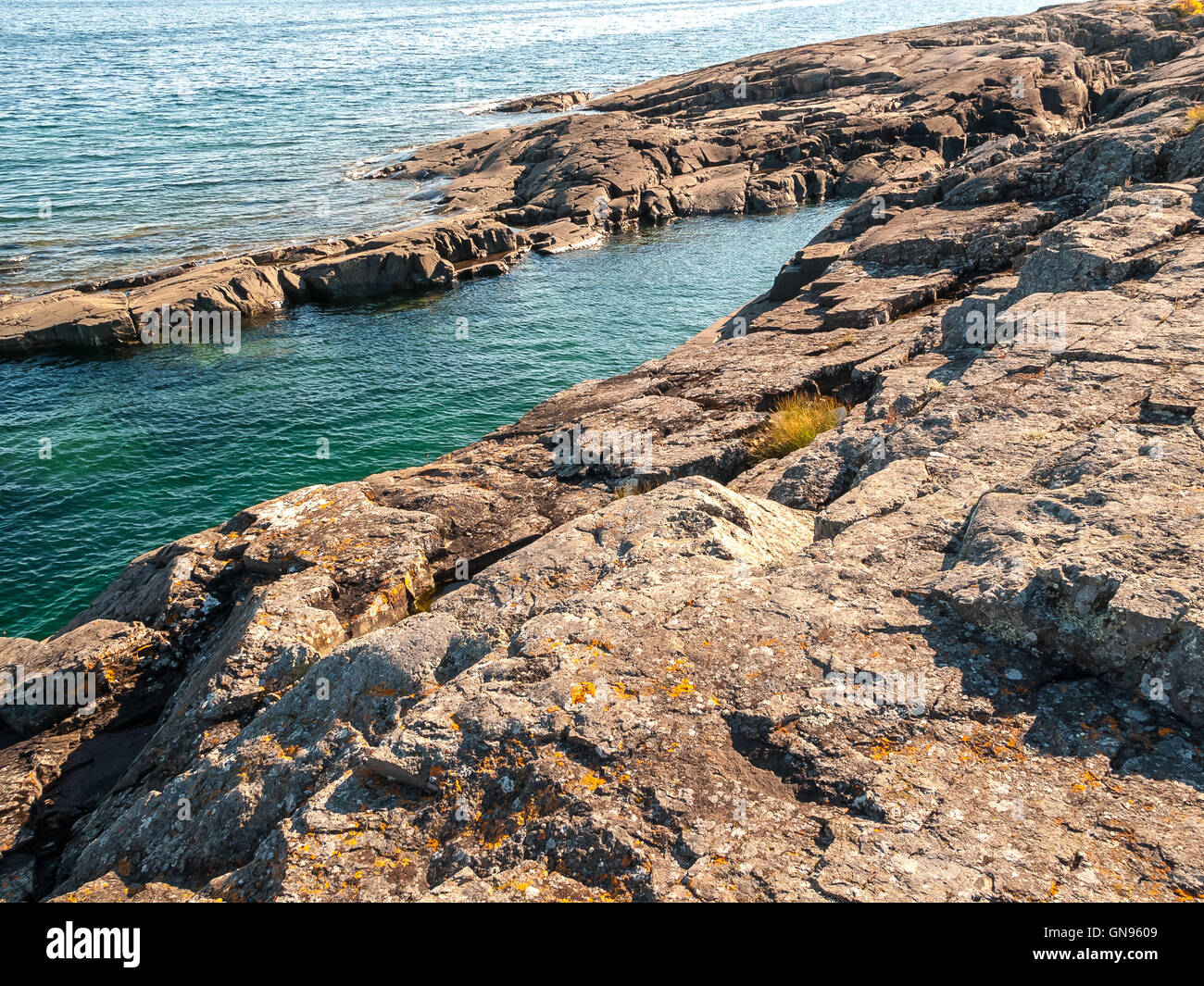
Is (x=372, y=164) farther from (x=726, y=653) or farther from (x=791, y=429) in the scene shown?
(x=726, y=653)

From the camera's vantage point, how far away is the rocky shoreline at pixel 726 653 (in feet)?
17.4

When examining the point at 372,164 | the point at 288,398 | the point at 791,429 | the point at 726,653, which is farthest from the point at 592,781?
the point at 372,164

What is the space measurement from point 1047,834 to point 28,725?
12775 mm

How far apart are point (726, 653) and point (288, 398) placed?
2689cm

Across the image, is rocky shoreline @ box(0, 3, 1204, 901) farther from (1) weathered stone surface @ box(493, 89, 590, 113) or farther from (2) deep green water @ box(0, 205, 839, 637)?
(1) weathered stone surface @ box(493, 89, 590, 113)

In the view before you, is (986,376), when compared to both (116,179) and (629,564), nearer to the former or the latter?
(629,564)

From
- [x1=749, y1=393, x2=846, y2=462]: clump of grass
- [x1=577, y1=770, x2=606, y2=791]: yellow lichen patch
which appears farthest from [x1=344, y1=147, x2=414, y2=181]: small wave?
[x1=577, y1=770, x2=606, y2=791]: yellow lichen patch

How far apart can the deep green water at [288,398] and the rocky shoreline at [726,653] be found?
28.3ft

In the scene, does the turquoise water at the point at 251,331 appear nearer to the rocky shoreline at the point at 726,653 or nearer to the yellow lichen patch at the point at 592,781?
the rocky shoreline at the point at 726,653

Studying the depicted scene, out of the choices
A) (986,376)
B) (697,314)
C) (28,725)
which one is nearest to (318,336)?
(697,314)

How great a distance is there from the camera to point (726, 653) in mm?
6836

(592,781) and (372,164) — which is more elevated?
(372,164)

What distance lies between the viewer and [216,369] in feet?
107

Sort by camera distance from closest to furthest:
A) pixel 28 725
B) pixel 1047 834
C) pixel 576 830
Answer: pixel 1047 834 < pixel 576 830 < pixel 28 725
